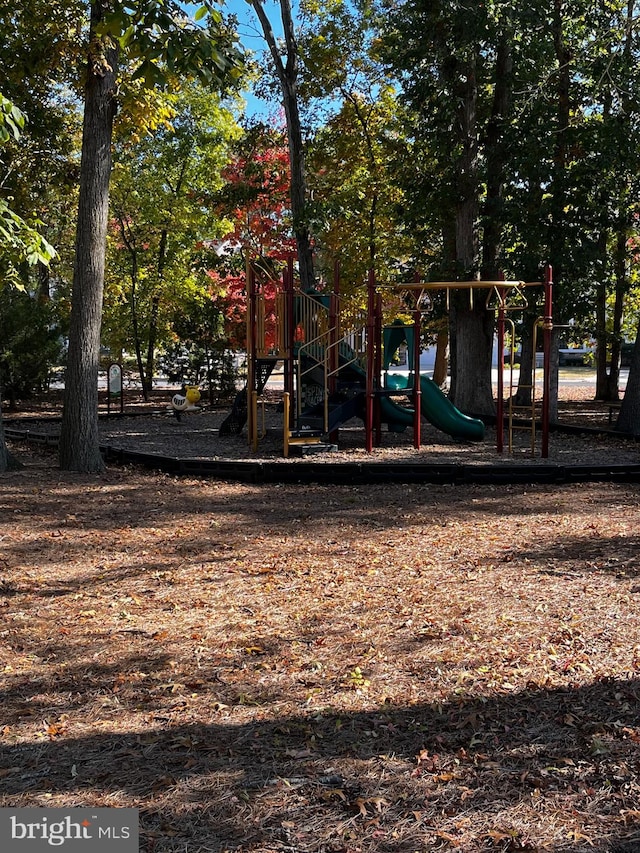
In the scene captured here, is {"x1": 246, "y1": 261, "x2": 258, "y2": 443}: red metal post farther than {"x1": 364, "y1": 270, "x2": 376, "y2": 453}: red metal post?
Yes

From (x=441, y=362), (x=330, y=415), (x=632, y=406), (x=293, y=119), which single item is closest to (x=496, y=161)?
(x=293, y=119)

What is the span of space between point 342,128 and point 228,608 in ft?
63.5

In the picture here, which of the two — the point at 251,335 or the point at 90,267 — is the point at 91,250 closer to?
the point at 90,267

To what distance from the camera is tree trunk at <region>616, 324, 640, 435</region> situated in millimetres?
16117

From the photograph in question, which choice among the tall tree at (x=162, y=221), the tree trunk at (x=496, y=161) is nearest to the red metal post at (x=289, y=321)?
the tree trunk at (x=496, y=161)

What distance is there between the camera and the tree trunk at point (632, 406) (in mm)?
16117

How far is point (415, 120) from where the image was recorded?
2077 cm

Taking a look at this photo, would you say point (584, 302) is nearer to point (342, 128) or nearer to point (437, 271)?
point (437, 271)

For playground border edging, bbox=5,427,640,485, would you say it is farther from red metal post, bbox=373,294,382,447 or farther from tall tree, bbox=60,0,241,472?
red metal post, bbox=373,294,382,447

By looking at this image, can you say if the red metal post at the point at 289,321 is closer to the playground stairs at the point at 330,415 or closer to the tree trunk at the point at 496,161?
the playground stairs at the point at 330,415

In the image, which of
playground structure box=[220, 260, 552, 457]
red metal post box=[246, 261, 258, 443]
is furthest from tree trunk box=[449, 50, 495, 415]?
red metal post box=[246, 261, 258, 443]

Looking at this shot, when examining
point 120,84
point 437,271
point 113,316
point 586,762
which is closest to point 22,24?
point 120,84

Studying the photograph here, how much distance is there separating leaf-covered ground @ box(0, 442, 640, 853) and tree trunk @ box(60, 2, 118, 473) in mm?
2836

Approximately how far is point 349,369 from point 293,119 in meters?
7.31
